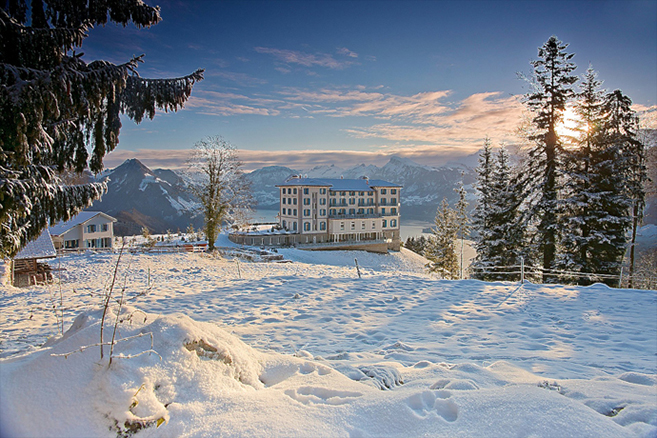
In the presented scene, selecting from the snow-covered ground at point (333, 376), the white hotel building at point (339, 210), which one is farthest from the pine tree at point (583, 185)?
the white hotel building at point (339, 210)

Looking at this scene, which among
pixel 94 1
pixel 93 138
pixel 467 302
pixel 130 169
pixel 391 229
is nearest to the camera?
pixel 94 1

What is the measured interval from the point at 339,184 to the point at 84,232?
Answer: 122ft

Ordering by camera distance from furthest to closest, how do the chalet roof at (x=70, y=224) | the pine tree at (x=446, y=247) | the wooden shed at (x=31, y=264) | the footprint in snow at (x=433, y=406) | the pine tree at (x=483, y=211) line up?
1. the chalet roof at (x=70, y=224)
2. the pine tree at (x=446, y=247)
3. the pine tree at (x=483, y=211)
4. the wooden shed at (x=31, y=264)
5. the footprint in snow at (x=433, y=406)

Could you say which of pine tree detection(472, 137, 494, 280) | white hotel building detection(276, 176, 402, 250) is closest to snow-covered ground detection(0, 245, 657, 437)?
pine tree detection(472, 137, 494, 280)

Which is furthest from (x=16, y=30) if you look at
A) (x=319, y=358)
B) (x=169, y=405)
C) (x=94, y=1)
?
(x=319, y=358)

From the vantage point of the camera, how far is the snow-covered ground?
229 centimetres

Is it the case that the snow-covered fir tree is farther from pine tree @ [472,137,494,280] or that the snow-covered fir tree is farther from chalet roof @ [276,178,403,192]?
chalet roof @ [276,178,403,192]

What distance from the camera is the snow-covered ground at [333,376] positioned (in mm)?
2293

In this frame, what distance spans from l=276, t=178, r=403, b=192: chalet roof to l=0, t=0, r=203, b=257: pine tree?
153ft

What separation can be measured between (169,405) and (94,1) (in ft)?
21.6

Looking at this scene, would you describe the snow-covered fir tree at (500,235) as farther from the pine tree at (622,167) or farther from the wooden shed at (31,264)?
the wooden shed at (31,264)

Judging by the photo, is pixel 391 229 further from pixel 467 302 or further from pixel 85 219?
pixel 467 302

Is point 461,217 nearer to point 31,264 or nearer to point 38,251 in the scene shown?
point 38,251

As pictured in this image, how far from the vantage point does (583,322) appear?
8156 mm
